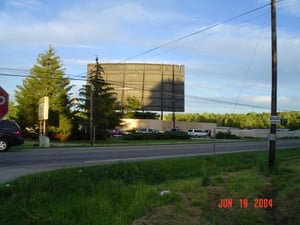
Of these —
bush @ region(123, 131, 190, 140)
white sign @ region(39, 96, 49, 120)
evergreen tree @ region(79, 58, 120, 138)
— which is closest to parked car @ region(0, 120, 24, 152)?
white sign @ region(39, 96, 49, 120)

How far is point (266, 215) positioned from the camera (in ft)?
30.3

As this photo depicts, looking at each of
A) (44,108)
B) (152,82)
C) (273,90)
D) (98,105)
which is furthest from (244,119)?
(273,90)

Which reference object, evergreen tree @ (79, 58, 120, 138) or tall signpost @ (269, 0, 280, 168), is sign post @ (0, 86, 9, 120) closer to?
tall signpost @ (269, 0, 280, 168)

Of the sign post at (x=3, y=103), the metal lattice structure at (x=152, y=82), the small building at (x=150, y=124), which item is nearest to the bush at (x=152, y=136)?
the small building at (x=150, y=124)

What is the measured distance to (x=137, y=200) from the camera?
969 centimetres

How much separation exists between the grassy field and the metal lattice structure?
7268cm

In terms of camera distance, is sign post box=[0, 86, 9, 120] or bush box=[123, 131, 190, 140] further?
bush box=[123, 131, 190, 140]

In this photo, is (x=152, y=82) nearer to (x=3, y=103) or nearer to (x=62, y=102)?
(x=62, y=102)

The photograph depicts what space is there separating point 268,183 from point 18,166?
881 centimetres

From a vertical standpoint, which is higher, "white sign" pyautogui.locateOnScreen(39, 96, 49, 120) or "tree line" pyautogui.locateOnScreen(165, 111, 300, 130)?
"tree line" pyautogui.locateOnScreen(165, 111, 300, 130)

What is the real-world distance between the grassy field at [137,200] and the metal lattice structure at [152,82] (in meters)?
72.7

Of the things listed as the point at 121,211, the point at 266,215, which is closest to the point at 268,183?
the point at 266,215

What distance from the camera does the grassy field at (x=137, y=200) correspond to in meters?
8.30

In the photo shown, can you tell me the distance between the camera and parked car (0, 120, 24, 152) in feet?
77.8
